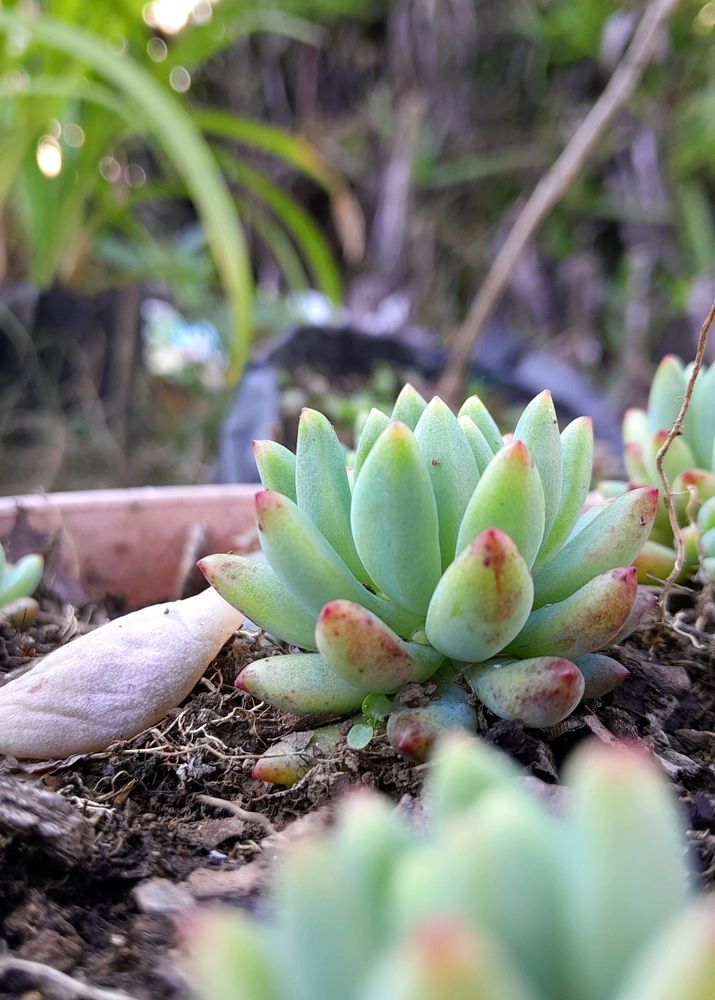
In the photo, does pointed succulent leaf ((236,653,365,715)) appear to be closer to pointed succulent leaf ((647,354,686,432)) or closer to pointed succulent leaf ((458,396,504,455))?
pointed succulent leaf ((458,396,504,455))

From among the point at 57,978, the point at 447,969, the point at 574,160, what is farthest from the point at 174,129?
the point at 447,969

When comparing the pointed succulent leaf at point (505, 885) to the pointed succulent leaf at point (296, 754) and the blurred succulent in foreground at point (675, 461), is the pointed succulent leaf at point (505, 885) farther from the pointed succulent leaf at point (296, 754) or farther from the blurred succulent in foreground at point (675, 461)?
the blurred succulent in foreground at point (675, 461)

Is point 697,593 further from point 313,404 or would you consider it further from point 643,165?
point 643,165

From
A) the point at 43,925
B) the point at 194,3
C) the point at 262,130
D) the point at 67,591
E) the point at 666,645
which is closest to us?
the point at 43,925

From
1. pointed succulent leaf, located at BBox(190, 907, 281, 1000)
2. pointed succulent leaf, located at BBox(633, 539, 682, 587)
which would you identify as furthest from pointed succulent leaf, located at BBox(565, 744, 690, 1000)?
pointed succulent leaf, located at BBox(633, 539, 682, 587)

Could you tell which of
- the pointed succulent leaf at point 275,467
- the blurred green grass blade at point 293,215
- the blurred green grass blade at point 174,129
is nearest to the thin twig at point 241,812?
the pointed succulent leaf at point 275,467

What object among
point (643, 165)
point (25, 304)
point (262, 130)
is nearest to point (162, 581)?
point (25, 304)
